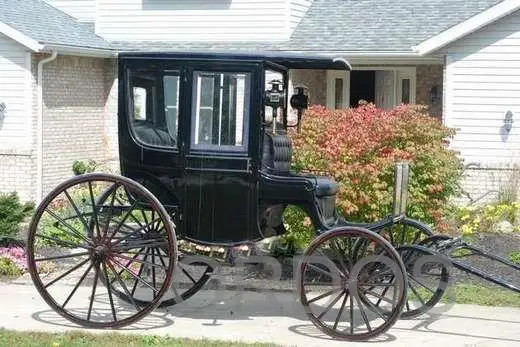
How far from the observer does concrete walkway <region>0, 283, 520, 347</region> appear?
7.65 metres

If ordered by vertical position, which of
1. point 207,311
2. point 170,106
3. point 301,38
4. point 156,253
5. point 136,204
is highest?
point 301,38

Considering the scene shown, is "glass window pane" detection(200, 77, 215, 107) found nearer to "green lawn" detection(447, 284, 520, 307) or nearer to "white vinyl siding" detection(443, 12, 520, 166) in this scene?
"green lawn" detection(447, 284, 520, 307)

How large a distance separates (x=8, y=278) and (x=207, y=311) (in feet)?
8.87

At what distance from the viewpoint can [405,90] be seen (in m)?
18.8

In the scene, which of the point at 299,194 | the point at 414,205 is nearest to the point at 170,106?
the point at 299,194

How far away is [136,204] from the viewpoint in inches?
304

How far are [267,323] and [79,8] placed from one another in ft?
43.8

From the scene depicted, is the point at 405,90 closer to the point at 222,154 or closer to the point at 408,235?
the point at 408,235

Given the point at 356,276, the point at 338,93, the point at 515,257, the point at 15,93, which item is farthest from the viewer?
the point at 338,93

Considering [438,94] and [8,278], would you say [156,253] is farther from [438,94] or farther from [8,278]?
[438,94]

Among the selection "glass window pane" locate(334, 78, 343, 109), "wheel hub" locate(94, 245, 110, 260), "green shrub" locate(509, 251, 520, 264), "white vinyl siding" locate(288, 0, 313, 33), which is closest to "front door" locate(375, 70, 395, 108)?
"glass window pane" locate(334, 78, 343, 109)

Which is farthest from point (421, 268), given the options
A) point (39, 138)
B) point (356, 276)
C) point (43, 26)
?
point (43, 26)

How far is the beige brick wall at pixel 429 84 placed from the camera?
18.2 meters

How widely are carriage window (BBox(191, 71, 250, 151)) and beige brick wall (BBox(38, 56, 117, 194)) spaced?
31.6 ft
